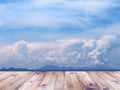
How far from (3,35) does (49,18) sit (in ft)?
2.53

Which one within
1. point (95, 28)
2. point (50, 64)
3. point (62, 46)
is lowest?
point (50, 64)

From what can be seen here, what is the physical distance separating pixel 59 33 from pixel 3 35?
2.89 feet

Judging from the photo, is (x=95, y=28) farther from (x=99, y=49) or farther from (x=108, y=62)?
(x=108, y=62)

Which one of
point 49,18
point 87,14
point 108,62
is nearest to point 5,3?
point 49,18

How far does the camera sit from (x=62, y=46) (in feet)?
12.5

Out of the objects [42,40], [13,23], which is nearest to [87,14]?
[42,40]

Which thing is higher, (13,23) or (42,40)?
(13,23)

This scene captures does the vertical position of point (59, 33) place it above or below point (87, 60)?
above

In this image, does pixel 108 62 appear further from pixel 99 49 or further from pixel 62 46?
pixel 62 46

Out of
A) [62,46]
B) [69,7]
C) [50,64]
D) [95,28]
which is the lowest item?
[50,64]

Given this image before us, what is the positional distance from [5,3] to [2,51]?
0.76 m

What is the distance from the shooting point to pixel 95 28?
3812 mm

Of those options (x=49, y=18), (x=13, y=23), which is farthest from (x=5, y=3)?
(x=49, y=18)

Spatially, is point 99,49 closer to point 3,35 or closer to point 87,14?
point 87,14
